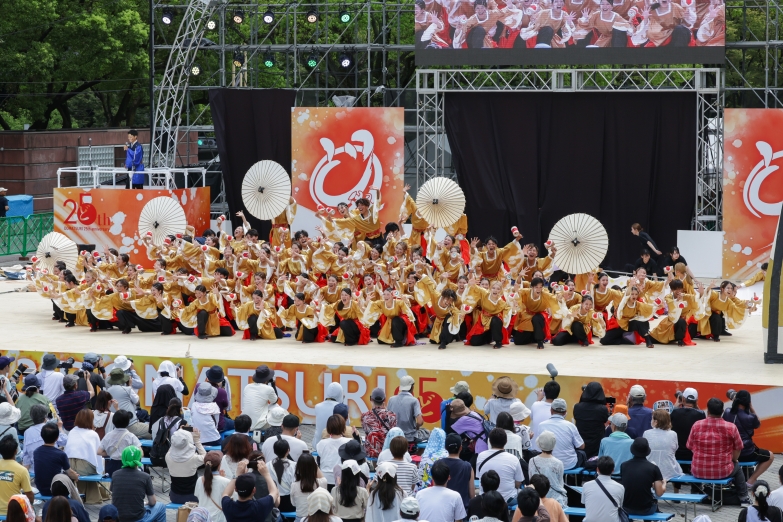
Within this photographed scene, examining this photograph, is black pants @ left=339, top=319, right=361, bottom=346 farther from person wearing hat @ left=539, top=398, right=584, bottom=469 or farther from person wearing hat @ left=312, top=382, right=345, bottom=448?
person wearing hat @ left=539, top=398, right=584, bottom=469

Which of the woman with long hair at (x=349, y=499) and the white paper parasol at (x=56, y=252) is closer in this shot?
the woman with long hair at (x=349, y=499)

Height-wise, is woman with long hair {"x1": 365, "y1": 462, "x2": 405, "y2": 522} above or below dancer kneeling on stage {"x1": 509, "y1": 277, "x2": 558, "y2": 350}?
below

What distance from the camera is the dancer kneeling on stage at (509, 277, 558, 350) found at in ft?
43.6

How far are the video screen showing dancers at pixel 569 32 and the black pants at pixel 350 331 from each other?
258 inches

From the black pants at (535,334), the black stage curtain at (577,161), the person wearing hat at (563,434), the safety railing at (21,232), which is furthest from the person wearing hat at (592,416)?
the safety railing at (21,232)

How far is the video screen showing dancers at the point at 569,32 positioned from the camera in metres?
17.8

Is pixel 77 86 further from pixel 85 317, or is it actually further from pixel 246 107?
pixel 85 317

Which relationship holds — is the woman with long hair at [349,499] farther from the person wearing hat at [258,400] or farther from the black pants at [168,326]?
the black pants at [168,326]

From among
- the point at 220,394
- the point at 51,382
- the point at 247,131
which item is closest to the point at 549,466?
the point at 220,394

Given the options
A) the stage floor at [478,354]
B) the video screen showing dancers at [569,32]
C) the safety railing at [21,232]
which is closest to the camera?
the stage floor at [478,354]

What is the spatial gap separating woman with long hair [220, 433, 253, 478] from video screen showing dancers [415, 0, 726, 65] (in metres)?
12.0

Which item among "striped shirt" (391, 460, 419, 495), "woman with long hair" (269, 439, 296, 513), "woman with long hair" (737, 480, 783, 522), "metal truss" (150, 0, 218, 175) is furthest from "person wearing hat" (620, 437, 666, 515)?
"metal truss" (150, 0, 218, 175)

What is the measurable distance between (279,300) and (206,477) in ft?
23.4

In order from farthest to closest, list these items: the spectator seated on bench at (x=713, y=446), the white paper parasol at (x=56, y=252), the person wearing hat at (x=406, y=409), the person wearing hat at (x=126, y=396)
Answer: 1. the white paper parasol at (x=56, y=252)
2. the person wearing hat at (x=126, y=396)
3. the person wearing hat at (x=406, y=409)
4. the spectator seated on bench at (x=713, y=446)
